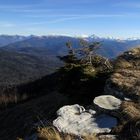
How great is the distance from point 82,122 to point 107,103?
1.76 m

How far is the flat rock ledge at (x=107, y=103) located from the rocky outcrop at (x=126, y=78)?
86 cm

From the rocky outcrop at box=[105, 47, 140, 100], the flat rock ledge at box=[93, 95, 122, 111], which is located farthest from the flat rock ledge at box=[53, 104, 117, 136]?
the rocky outcrop at box=[105, 47, 140, 100]

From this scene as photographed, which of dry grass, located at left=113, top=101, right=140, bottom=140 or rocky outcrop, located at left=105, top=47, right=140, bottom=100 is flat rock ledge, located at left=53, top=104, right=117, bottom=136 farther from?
rocky outcrop, located at left=105, top=47, right=140, bottom=100

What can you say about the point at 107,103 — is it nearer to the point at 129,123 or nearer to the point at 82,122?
the point at 82,122

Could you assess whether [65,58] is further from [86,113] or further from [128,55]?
[86,113]

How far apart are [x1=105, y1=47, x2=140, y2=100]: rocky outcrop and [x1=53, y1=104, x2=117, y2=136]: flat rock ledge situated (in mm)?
2409

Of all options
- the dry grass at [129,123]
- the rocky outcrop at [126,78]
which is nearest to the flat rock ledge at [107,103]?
the dry grass at [129,123]

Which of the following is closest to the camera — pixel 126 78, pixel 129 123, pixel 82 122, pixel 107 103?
pixel 129 123

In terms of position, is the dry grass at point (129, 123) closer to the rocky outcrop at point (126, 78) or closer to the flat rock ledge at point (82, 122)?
the flat rock ledge at point (82, 122)

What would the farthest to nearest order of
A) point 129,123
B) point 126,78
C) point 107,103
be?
1. point 126,78
2. point 107,103
3. point 129,123

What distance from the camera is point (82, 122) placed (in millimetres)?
14383

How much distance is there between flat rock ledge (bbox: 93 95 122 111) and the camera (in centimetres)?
1520

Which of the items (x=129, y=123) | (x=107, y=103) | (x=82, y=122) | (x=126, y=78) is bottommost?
(x=82, y=122)

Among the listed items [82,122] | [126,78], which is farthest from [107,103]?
[126,78]
